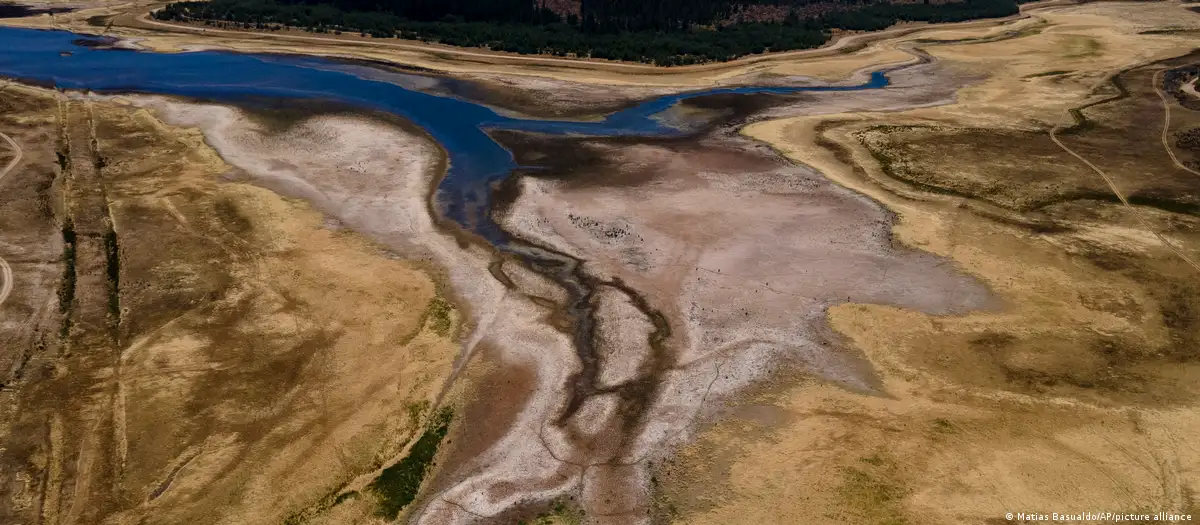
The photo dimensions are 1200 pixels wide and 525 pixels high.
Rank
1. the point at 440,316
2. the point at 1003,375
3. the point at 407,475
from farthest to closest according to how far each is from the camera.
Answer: the point at 440,316 < the point at 1003,375 < the point at 407,475

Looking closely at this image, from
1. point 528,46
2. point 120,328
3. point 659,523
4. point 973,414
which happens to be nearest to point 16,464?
point 120,328

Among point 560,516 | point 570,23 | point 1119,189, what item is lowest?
point 560,516

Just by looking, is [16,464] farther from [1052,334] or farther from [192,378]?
[1052,334]

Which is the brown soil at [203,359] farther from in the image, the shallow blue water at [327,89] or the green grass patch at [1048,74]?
the green grass patch at [1048,74]

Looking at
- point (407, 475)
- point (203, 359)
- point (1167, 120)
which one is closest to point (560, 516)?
point (407, 475)
